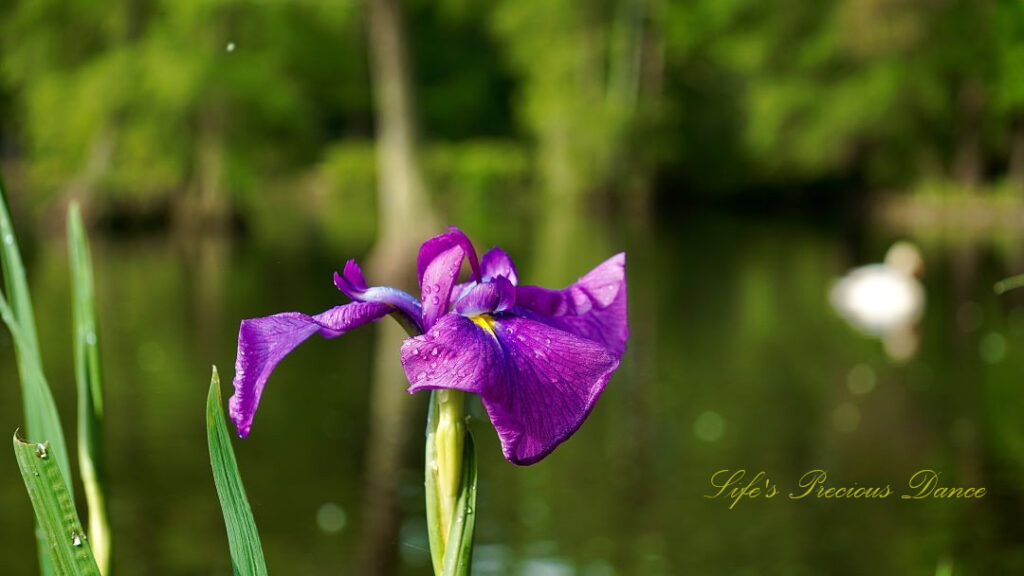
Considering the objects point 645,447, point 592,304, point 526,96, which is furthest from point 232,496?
point 526,96

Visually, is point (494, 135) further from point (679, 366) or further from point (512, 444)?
point (512, 444)

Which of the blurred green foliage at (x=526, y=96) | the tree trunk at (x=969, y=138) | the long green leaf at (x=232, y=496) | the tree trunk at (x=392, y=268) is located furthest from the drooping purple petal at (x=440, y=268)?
the tree trunk at (x=969, y=138)

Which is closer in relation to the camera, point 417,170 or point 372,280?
point 372,280

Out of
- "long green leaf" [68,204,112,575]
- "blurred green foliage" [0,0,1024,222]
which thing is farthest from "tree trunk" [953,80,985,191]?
"long green leaf" [68,204,112,575]

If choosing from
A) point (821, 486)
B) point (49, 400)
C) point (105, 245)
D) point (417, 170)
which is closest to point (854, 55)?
point (417, 170)

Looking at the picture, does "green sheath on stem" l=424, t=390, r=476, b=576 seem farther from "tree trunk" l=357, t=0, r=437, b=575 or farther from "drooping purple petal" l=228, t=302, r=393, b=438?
"tree trunk" l=357, t=0, r=437, b=575

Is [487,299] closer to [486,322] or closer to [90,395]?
[486,322]
